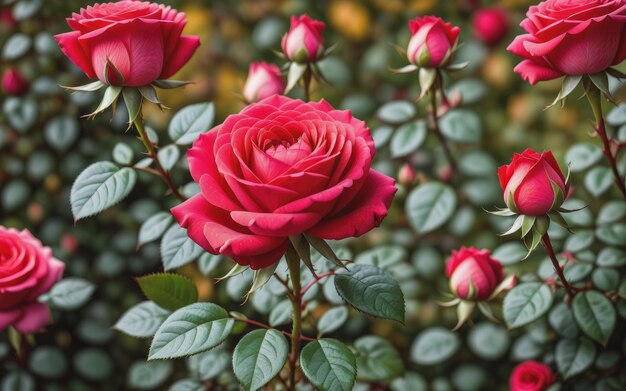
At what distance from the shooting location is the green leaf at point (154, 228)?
832mm

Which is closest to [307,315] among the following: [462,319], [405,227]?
[462,319]

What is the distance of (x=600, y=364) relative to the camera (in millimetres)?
866

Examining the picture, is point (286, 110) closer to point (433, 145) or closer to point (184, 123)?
point (184, 123)

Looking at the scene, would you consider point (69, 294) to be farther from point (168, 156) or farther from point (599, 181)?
point (599, 181)

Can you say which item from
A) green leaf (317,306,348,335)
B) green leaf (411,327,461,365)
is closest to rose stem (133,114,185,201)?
green leaf (317,306,348,335)

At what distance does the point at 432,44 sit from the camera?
0.81 m

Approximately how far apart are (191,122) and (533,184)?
42 cm

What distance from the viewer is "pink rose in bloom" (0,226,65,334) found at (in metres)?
0.83

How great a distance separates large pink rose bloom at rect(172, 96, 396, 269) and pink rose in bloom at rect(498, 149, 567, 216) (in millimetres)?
135

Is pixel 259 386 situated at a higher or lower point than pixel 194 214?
lower

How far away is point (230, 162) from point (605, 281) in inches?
20.9

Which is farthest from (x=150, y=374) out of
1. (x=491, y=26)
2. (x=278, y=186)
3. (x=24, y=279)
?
(x=491, y=26)

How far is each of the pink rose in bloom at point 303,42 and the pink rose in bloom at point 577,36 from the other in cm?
26

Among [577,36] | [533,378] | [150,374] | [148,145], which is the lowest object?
[150,374]
